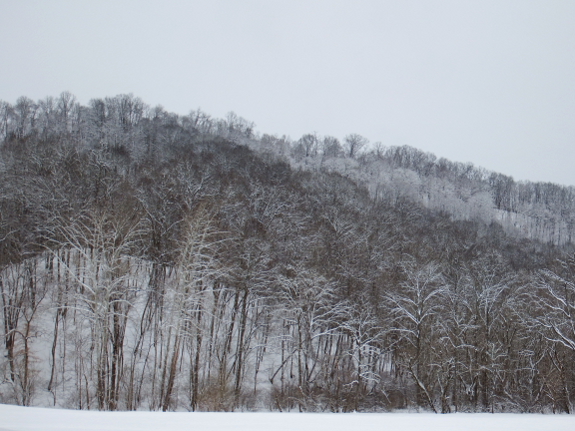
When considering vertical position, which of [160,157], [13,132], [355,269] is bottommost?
[355,269]

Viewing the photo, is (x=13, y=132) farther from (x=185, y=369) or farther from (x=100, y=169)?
(x=185, y=369)

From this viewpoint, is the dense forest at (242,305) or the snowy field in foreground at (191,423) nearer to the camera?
the snowy field in foreground at (191,423)

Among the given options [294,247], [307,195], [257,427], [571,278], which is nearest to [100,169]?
[294,247]

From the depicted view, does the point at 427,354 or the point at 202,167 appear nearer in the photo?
the point at 427,354

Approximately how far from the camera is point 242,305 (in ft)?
86.4

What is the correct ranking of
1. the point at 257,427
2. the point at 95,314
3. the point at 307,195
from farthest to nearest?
the point at 307,195 < the point at 95,314 < the point at 257,427

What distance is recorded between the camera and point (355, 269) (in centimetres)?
2881

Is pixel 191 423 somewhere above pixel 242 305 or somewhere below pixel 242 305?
above

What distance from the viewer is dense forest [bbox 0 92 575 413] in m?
19.2

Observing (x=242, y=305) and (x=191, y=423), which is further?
(x=242, y=305)

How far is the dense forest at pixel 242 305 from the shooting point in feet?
63.0

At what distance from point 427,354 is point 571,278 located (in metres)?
12.6

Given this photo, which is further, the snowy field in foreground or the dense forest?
the dense forest

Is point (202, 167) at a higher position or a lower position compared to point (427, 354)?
higher
